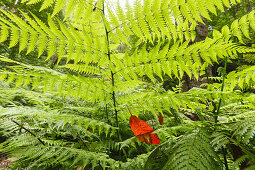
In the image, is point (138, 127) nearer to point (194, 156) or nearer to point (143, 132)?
point (143, 132)

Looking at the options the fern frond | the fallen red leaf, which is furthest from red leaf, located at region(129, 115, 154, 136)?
the fern frond

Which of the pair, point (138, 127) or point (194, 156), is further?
point (138, 127)

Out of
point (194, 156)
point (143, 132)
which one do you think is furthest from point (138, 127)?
point (194, 156)

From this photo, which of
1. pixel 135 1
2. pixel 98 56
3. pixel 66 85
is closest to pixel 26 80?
pixel 66 85

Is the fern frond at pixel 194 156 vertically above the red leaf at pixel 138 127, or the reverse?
the red leaf at pixel 138 127

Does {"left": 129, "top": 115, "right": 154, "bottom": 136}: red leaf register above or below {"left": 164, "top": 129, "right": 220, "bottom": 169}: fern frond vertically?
above

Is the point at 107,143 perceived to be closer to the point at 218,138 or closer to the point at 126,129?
the point at 126,129

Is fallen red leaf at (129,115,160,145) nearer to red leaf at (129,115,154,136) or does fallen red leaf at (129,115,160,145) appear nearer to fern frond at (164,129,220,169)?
red leaf at (129,115,154,136)

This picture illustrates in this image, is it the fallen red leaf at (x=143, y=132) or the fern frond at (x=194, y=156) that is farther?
the fallen red leaf at (x=143, y=132)

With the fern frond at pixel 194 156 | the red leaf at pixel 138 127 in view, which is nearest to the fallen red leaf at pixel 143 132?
the red leaf at pixel 138 127

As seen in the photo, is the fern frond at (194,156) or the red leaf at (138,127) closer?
the fern frond at (194,156)

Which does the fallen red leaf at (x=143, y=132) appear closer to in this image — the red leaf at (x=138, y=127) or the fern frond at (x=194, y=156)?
the red leaf at (x=138, y=127)

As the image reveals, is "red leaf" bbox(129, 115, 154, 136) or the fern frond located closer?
the fern frond

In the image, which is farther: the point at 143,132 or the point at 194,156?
the point at 143,132
